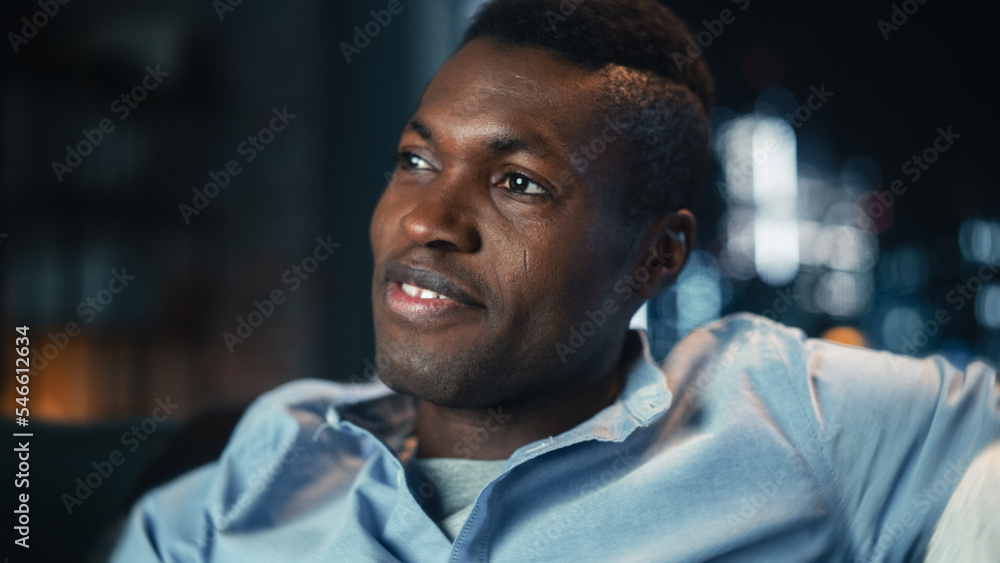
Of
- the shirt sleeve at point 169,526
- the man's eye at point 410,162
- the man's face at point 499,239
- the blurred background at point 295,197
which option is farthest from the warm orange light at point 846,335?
the shirt sleeve at point 169,526

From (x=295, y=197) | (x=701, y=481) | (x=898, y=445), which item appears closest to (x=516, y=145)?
(x=701, y=481)

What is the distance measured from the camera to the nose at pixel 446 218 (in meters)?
1.08

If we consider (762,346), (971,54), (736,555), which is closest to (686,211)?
(762,346)

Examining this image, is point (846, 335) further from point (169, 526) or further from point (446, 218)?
point (169, 526)

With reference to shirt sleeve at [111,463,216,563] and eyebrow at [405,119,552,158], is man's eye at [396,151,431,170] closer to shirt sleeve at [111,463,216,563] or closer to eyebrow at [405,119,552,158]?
eyebrow at [405,119,552,158]

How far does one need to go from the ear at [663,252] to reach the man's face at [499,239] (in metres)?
0.10

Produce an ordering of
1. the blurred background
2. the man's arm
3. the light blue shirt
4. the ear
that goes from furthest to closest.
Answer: the blurred background, the ear, the light blue shirt, the man's arm

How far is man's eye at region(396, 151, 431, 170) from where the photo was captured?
122 cm

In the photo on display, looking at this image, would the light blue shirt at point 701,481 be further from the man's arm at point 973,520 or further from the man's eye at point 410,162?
the man's eye at point 410,162

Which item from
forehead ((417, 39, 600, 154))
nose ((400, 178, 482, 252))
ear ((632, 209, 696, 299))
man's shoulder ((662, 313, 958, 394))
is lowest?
man's shoulder ((662, 313, 958, 394))

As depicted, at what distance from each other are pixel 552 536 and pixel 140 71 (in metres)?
1.54

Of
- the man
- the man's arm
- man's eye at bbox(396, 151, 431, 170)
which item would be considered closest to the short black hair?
the man

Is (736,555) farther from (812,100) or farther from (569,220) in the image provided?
(812,100)

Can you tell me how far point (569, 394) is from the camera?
4.07 feet
